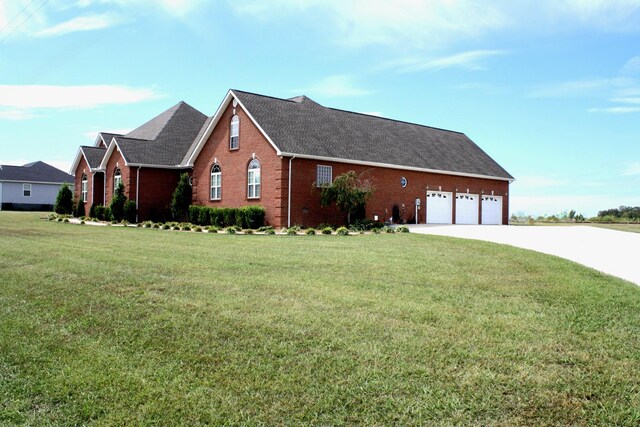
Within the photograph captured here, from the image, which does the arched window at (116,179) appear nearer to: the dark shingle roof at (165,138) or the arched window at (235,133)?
the dark shingle roof at (165,138)

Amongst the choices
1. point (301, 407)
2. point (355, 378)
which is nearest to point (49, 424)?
point (301, 407)

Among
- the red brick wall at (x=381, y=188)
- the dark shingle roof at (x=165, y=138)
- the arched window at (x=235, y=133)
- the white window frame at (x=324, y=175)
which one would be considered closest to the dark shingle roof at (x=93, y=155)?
the dark shingle roof at (x=165, y=138)

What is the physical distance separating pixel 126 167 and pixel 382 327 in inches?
1106

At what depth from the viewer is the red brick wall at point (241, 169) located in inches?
974

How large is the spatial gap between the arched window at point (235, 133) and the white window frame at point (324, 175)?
15.2ft

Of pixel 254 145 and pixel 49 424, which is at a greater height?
pixel 254 145

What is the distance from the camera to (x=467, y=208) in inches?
1356

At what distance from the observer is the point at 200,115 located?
37.6 metres

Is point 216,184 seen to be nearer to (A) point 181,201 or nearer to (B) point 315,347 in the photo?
(A) point 181,201

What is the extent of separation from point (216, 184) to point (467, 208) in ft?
53.2

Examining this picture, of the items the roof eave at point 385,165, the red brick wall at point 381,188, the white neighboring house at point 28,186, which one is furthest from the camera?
the white neighboring house at point 28,186

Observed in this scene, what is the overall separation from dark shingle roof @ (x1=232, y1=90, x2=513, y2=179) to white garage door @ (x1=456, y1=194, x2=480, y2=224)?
5.59ft

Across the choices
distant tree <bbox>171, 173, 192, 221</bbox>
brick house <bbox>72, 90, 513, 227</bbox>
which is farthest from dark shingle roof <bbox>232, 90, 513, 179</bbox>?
distant tree <bbox>171, 173, 192, 221</bbox>

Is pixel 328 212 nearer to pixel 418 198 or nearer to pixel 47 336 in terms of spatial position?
pixel 418 198
